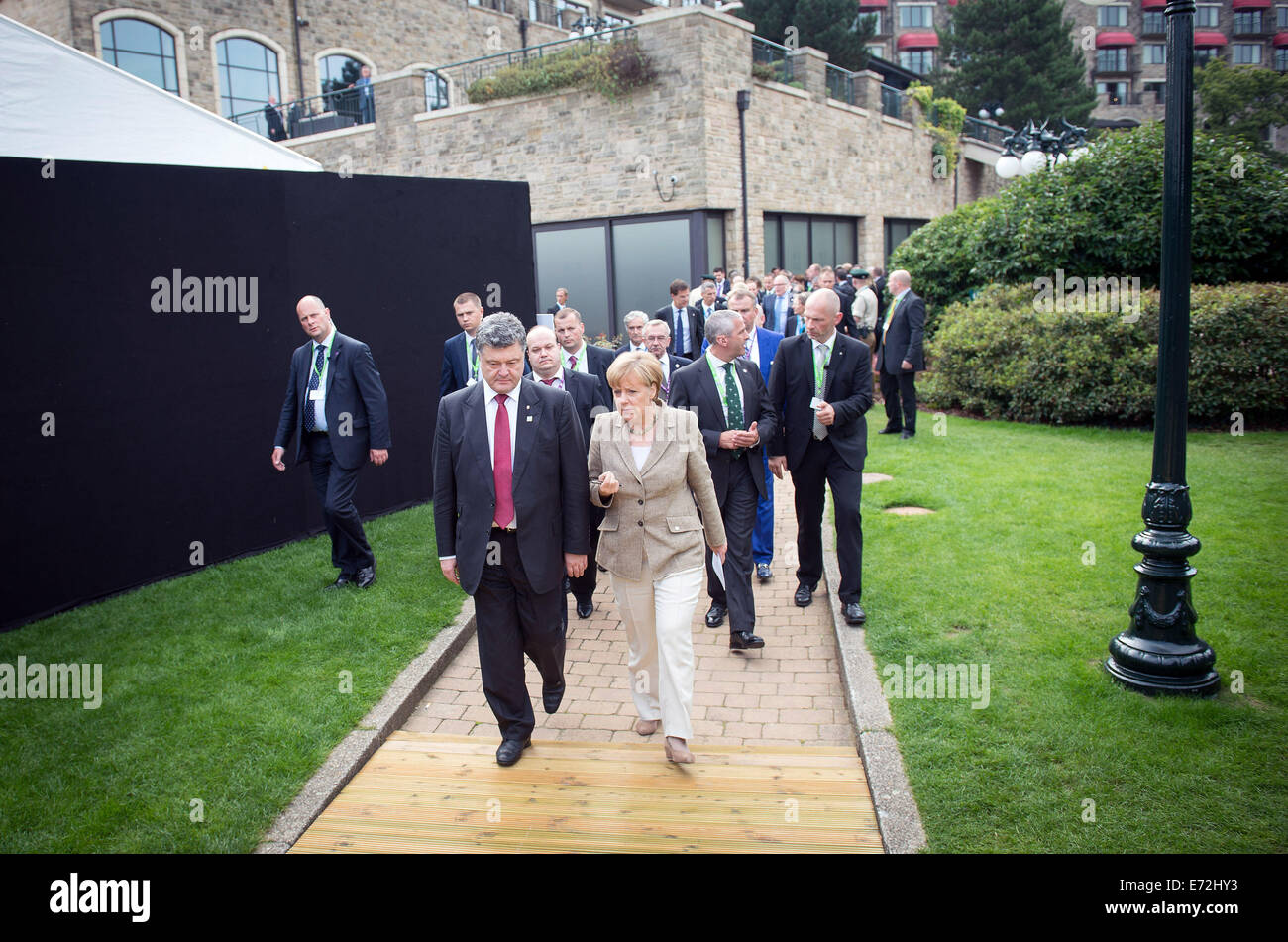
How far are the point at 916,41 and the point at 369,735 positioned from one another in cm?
6417

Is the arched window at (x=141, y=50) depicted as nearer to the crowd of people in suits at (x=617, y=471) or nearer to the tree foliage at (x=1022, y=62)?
the crowd of people in suits at (x=617, y=471)

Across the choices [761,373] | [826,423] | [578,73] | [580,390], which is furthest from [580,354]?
[578,73]

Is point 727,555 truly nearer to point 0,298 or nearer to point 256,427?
point 256,427

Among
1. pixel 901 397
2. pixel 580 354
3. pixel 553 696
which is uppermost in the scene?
pixel 580 354

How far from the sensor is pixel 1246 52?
62.6m

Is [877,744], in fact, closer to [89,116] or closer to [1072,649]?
[1072,649]

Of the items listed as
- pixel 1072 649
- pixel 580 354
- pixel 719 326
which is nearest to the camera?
pixel 1072 649

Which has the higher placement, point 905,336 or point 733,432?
point 905,336

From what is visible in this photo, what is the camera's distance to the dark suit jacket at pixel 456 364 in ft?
27.7

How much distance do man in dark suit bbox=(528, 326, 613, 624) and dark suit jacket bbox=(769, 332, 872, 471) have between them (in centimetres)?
133

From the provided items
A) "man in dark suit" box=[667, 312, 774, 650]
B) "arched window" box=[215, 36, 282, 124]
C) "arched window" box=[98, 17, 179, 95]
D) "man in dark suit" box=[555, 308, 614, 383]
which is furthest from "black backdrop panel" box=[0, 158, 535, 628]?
"arched window" box=[215, 36, 282, 124]

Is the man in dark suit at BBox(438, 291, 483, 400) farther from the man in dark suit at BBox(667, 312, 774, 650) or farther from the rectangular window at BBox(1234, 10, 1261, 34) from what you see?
the rectangular window at BBox(1234, 10, 1261, 34)

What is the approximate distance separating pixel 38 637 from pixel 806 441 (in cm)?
566
